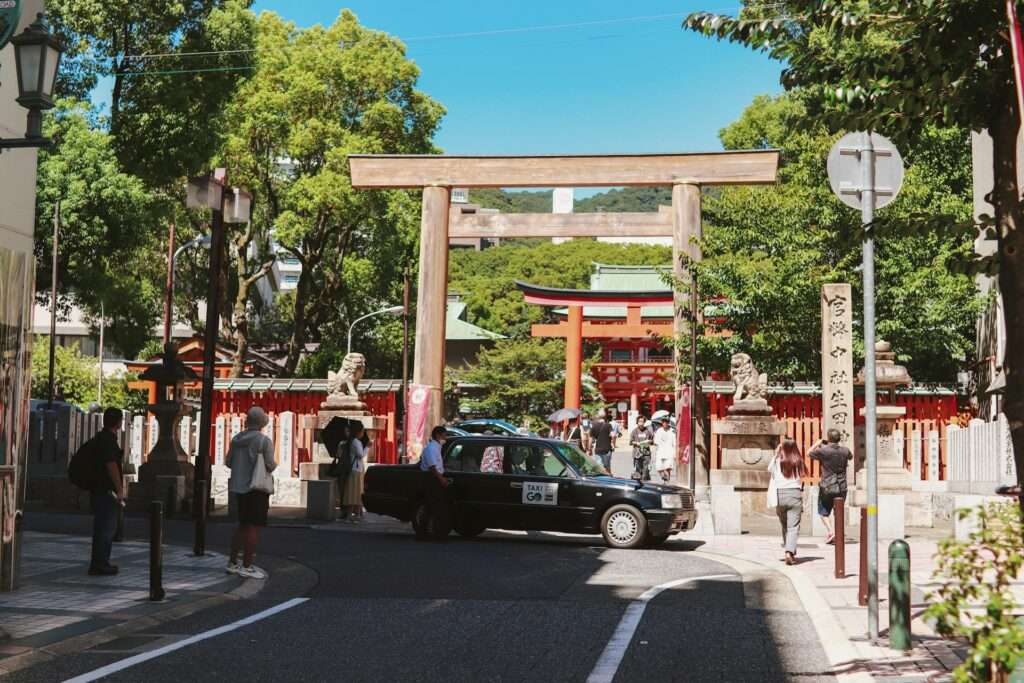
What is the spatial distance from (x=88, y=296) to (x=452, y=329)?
108ft

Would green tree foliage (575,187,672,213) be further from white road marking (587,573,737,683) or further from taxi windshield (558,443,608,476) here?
white road marking (587,573,737,683)

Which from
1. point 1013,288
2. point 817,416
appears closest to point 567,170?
point 817,416

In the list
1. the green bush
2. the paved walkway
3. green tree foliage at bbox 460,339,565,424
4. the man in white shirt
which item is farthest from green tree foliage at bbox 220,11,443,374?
the green bush

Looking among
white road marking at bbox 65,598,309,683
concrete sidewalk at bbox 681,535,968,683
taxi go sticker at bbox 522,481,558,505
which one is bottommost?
white road marking at bbox 65,598,309,683

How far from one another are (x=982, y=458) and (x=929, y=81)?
46.3 feet

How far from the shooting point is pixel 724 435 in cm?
2241

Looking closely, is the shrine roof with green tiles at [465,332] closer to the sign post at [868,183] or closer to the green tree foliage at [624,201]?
the sign post at [868,183]

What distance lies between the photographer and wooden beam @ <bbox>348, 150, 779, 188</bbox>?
2403 centimetres

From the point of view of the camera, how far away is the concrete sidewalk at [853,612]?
768 cm

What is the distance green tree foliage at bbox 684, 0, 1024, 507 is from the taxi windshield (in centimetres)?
983

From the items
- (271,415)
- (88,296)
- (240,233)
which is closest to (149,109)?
(88,296)

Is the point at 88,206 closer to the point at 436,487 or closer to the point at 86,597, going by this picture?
the point at 436,487

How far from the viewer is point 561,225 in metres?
26.5

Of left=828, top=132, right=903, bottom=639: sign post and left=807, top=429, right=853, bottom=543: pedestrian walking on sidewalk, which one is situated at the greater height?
left=828, top=132, right=903, bottom=639: sign post
